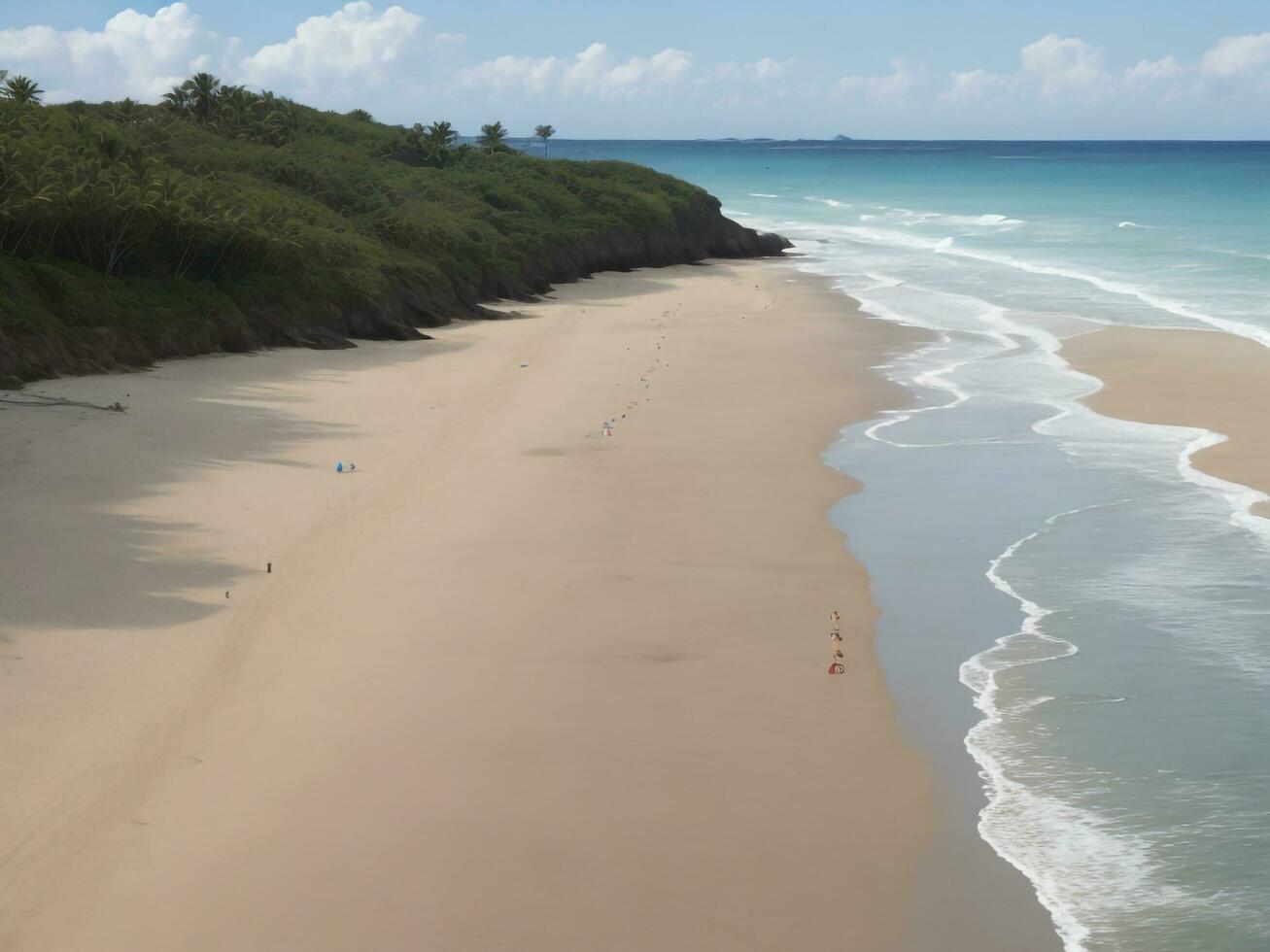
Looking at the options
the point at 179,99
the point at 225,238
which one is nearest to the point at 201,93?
the point at 179,99

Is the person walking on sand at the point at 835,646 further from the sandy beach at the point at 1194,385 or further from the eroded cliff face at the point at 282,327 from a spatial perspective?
the eroded cliff face at the point at 282,327

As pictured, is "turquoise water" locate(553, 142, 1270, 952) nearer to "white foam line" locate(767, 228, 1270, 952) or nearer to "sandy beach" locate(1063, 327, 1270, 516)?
"white foam line" locate(767, 228, 1270, 952)

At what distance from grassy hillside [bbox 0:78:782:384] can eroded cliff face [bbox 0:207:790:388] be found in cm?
5

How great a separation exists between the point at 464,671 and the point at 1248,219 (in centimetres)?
7873

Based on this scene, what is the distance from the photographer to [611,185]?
210ft

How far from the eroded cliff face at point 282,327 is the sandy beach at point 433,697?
397 centimetres

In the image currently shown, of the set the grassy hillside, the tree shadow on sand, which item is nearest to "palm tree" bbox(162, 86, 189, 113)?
the grassy hillside

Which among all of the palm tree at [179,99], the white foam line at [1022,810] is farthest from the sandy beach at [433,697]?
the palm tree at [179,99]

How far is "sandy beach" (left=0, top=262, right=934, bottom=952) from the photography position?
317 inches

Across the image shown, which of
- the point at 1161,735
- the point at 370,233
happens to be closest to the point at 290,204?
the point at 370,233

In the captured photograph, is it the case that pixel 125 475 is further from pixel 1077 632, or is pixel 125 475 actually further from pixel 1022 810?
pixel 1022 810

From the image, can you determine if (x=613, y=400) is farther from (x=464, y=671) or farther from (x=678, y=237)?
(x=678, y=237)

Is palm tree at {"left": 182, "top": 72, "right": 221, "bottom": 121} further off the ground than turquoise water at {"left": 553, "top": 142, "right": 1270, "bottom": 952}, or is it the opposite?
palm tree at {"left": 182, "top": 72, "right": 221, "bottom": 121}

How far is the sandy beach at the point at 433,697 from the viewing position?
805 centimetres
